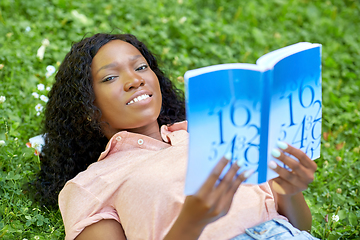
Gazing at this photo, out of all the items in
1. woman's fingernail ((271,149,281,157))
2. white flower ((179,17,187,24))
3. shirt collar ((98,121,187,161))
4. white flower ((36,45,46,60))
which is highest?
white flower ((179,17,187,24))

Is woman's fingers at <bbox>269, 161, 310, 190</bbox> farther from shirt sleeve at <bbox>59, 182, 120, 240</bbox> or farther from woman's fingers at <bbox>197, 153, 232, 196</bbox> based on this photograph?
Result: shirt sleeve at <bbox>59, 182, 120, 240</bbox>

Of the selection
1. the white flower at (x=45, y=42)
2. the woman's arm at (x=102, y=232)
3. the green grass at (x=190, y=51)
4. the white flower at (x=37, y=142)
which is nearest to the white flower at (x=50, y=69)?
the green grass at (x=190, y=51)

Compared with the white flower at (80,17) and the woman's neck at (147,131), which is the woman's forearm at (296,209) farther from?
the white flower at (80,17)

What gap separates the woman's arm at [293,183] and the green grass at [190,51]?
1.81 ft

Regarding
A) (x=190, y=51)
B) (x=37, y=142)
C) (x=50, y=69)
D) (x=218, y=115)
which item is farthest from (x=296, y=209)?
(x=190, y=51)

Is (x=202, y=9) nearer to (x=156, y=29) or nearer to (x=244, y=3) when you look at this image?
(x=244, y=3)

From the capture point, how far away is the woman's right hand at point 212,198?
1418mm

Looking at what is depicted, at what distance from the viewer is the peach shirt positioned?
71.9 inches

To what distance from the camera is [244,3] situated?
491 centimetres

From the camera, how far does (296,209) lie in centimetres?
198

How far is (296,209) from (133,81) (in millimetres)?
1024

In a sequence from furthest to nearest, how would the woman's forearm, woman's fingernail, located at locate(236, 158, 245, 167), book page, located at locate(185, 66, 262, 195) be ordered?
1. the woman's forearm
2. woman's fingernail, located at locate(236, 158, 245, 167)
3. book page, located at locate(185, 66, 262, 195)

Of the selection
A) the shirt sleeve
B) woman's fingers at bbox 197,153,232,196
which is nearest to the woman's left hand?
woman's fingers at bbox 197,153,232,196

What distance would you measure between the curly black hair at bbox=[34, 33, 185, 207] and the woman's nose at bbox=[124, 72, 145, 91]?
216 millimetres
